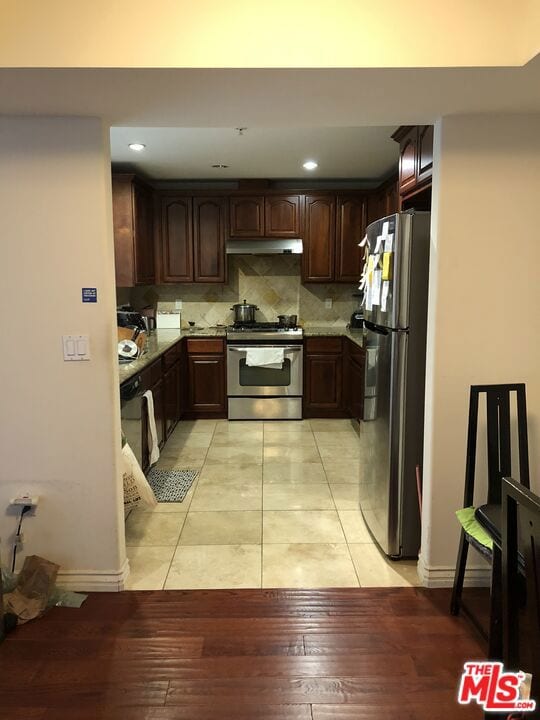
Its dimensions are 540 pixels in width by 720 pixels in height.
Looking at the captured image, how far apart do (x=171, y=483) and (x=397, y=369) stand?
1902mm

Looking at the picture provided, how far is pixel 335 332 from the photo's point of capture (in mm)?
5078

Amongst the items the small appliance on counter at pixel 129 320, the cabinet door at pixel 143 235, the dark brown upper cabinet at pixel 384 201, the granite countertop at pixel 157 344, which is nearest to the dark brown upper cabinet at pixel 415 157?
the dark brown upper cabinet at pixel 384 201

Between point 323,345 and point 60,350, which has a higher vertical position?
point 60,350

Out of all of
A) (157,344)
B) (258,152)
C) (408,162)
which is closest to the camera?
(408,162)

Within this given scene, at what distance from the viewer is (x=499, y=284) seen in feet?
7.02

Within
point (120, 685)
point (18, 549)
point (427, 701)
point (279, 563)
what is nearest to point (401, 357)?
point (279, 563)

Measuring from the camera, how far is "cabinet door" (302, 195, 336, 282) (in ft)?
16.6

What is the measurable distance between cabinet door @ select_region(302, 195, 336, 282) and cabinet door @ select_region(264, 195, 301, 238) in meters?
0.10

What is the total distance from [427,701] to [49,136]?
253 cm

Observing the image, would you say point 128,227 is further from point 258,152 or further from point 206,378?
point 206,378

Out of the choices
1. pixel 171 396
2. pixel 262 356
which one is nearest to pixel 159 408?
pixel 171 396

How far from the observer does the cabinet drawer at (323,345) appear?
16.4 feet

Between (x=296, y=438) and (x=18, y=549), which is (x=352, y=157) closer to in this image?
(x=296, y=438)

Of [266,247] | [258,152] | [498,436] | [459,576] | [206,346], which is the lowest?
[459,576]
